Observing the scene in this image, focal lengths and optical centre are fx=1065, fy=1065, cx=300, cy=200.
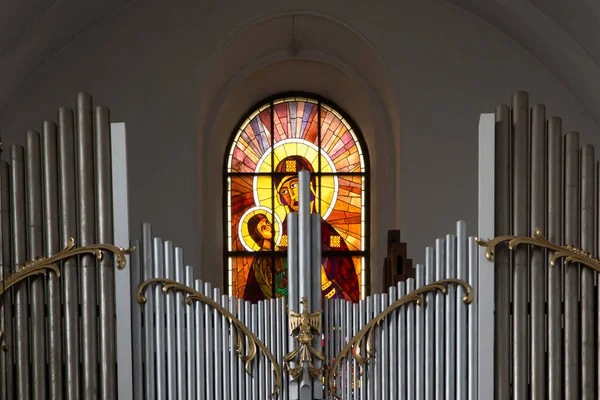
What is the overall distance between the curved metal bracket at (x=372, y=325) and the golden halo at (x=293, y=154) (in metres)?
5.72

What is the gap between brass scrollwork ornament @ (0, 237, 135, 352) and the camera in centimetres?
788

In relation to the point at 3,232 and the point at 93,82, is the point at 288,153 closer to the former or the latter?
Result: the point at 93,82

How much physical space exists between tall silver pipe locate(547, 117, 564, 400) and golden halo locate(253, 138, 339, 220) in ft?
19.4

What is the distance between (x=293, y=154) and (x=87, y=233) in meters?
6.02

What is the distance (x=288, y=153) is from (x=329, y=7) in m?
2.38

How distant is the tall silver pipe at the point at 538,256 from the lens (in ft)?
25.5

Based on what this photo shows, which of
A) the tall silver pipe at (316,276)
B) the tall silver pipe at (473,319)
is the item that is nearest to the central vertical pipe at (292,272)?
the tall silver pipe at (316,276)

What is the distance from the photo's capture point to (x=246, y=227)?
13.5 m

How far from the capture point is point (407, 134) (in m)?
11.8

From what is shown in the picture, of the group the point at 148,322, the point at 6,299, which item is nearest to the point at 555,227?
the point at 148,322

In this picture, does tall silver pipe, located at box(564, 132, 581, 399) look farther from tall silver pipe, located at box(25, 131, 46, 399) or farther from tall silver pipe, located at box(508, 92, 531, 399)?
tall silver pipe, located at box(25, 131, 46, 399)

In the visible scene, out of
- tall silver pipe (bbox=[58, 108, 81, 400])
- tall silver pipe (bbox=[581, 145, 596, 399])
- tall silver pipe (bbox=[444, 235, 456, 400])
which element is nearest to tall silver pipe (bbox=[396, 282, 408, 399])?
tall silver pipe (bbox=[444, 235, 456, 400])

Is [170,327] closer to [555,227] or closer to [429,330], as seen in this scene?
[429,330]

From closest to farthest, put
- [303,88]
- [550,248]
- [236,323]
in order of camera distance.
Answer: [550,248], [236,323], [303,88]
